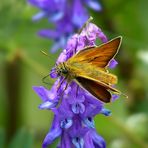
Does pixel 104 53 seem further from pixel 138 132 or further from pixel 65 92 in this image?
pixel 138 132

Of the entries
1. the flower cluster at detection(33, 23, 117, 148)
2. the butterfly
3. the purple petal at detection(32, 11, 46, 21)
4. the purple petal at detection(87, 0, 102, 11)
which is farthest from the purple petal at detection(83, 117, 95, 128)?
the purple petal at detection(32, 11, 46, 21)

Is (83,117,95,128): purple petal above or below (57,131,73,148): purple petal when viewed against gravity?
above

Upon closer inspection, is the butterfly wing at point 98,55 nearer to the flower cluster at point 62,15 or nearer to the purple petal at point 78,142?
the purple petal at point 78,142

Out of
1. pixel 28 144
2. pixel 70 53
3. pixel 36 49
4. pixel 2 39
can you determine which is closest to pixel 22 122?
pixel 36 49

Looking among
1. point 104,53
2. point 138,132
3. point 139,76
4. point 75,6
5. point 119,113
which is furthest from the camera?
point 139,76

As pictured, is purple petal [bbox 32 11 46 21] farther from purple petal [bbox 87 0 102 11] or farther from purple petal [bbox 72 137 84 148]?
purple petal [bbox 72 137 84 148]
